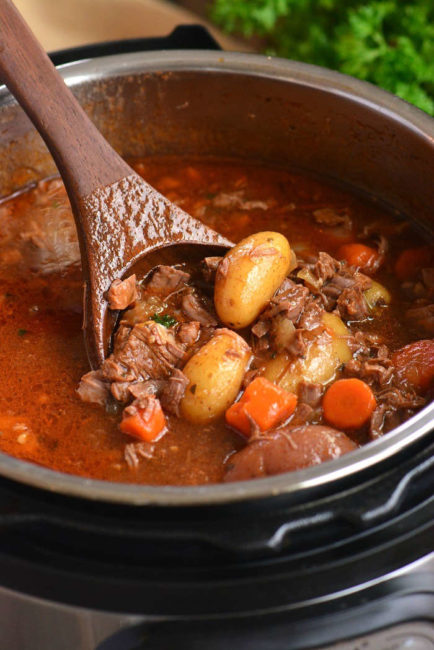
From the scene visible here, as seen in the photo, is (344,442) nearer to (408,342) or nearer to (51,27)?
(408,342)

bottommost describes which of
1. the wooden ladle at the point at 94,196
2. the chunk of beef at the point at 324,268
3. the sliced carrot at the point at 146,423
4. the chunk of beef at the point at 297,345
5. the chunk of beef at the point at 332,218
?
the chunk of beef at the point at 332,218

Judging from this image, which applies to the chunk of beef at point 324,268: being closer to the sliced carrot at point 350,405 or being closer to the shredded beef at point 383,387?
the shredded beef at point 383,387

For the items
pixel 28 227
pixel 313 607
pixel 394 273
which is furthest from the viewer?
pixel 28 227

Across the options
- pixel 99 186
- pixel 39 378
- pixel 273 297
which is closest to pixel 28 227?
pixel 99 186

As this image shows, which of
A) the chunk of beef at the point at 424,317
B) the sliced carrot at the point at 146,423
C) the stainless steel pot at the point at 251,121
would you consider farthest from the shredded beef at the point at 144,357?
the stainless steel pot at the point at 251,121

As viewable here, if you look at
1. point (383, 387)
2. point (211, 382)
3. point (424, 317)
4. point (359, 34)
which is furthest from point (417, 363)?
point (359, 34)

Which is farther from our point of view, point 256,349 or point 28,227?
point 28,227
